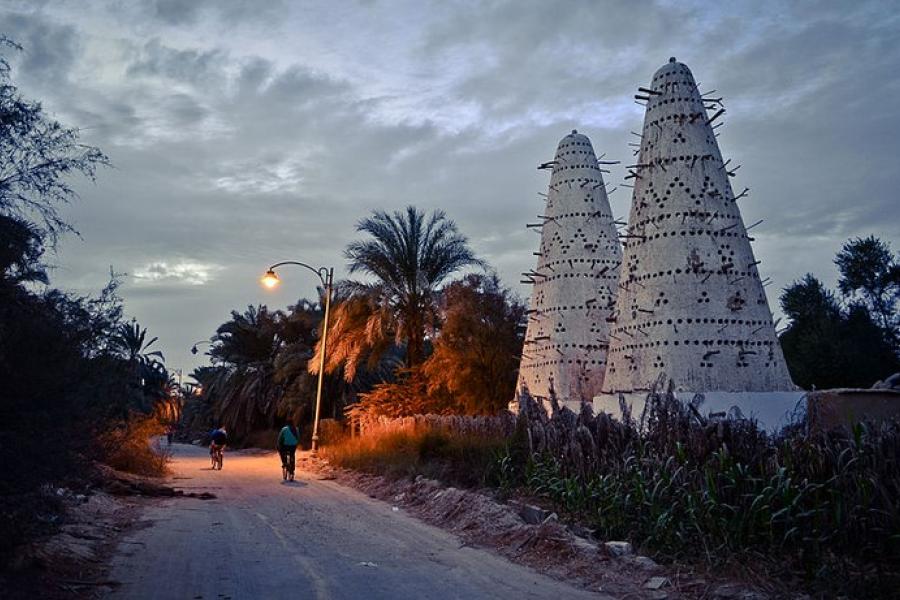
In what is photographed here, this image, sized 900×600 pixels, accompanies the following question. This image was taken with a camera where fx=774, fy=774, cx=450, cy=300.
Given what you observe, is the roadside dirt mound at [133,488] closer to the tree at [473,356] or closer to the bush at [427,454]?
the bush at [427,454]

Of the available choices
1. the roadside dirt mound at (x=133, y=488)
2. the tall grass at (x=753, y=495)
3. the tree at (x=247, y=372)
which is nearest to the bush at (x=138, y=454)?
the roadside dirt mound at (x=133, y=488)

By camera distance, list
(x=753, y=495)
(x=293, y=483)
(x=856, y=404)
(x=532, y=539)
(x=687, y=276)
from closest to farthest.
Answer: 1. (x=753, y=495)
2. (x=532, y=539)
3. (x=856, y=404)
4. (x=687, y=276)
5. (x=293, y=483)

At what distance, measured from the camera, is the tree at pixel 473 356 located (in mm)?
27078

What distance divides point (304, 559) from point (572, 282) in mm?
12691

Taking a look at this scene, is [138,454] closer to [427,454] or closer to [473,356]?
[427,454]

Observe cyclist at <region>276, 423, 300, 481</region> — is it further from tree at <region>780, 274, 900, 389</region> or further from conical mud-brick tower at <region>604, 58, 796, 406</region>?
tree at <region>780, 274, 900, 389</region>

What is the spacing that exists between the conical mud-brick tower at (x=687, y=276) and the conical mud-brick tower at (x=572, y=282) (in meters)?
3.55

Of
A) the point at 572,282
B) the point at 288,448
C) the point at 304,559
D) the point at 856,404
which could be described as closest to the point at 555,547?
the point at 304,559

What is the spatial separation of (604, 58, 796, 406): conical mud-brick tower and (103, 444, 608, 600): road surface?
5606 mm

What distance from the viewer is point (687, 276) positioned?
48.5 ft

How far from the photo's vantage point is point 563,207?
824 inches

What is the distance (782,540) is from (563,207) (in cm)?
1406

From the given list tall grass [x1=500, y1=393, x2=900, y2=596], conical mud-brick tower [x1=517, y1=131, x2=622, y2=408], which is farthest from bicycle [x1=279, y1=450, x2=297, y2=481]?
tall grass [x1=500, y1=393, x2=900, y2=596]

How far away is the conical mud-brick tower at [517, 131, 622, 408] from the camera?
1958 centimetres
